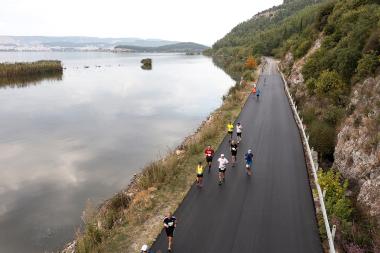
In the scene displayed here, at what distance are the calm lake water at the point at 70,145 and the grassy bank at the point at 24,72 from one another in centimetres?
1568

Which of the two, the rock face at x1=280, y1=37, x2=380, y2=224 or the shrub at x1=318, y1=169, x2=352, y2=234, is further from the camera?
the rock face at x1=280, y1=37, x2=380, y2=224

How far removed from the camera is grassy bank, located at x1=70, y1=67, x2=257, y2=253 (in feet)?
47.0

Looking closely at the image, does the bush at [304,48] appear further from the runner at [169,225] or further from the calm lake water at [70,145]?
the runner at [169,225]

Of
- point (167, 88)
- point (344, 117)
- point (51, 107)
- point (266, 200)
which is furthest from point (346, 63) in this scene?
point (167, 88)

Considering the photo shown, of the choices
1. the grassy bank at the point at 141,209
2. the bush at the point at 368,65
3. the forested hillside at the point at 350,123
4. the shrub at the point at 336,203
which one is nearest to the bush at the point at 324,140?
the forested hillside at the point at 350,123

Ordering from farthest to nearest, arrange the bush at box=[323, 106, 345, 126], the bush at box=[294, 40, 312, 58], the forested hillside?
the bush at box=[294, 40, 312, 58] < the bush at box=[323, 106, 345, 126] < the forested hillside

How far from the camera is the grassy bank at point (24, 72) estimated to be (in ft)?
270

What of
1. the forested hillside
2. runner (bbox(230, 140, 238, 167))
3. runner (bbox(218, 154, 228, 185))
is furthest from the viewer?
runner (bbox(230, 140, 238, 167))

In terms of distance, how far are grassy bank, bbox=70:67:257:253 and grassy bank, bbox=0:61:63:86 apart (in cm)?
6883

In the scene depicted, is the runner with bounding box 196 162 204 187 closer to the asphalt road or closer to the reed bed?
the asphalt road

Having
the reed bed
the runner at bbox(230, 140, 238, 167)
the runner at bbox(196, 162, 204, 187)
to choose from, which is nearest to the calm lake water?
the runner at bbox(196, 162, 204, 187)

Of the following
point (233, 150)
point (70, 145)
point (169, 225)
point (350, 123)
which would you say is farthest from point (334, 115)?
point (70, 145)

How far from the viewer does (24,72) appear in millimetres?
88000

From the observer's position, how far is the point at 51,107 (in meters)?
52.1
